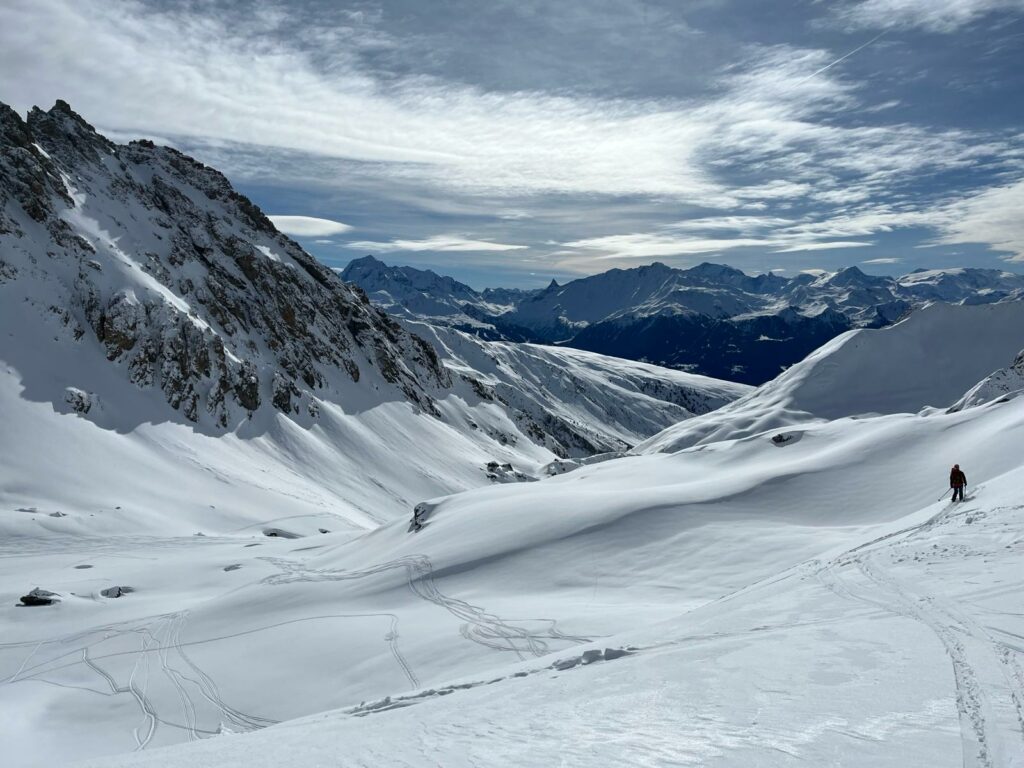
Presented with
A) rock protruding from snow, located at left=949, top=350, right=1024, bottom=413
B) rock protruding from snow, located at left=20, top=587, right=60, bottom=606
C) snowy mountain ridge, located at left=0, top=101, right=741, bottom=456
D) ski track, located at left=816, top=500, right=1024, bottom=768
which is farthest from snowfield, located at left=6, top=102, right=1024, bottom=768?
rock protruding from snow, located at left=949, top=350, right=1024, bottom=413

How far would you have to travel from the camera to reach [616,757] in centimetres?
816

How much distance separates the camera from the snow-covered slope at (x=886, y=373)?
147 meters

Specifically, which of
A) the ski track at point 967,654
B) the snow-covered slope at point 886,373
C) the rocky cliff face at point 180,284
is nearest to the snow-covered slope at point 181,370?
the rocky cliff face at point 180,284

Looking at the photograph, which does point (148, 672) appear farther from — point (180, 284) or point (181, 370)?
point (180, 284)

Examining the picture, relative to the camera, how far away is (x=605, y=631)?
58.1 ft

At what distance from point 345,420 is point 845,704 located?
116943 millimetres

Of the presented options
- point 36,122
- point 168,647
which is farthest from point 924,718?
point 36,122

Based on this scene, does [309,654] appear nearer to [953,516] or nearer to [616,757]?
[616,757]

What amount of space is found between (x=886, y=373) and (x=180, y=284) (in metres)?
164

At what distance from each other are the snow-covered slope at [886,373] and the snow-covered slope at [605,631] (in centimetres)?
10934

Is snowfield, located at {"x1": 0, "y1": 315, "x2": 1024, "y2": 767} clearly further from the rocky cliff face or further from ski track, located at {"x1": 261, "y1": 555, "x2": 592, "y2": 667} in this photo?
the rocky cliff face

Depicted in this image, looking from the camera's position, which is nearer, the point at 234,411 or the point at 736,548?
the point at 736,548

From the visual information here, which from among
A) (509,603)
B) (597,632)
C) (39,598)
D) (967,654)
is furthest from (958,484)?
(39,598)

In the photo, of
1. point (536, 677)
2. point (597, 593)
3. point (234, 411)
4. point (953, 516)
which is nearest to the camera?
point (536, 677)
